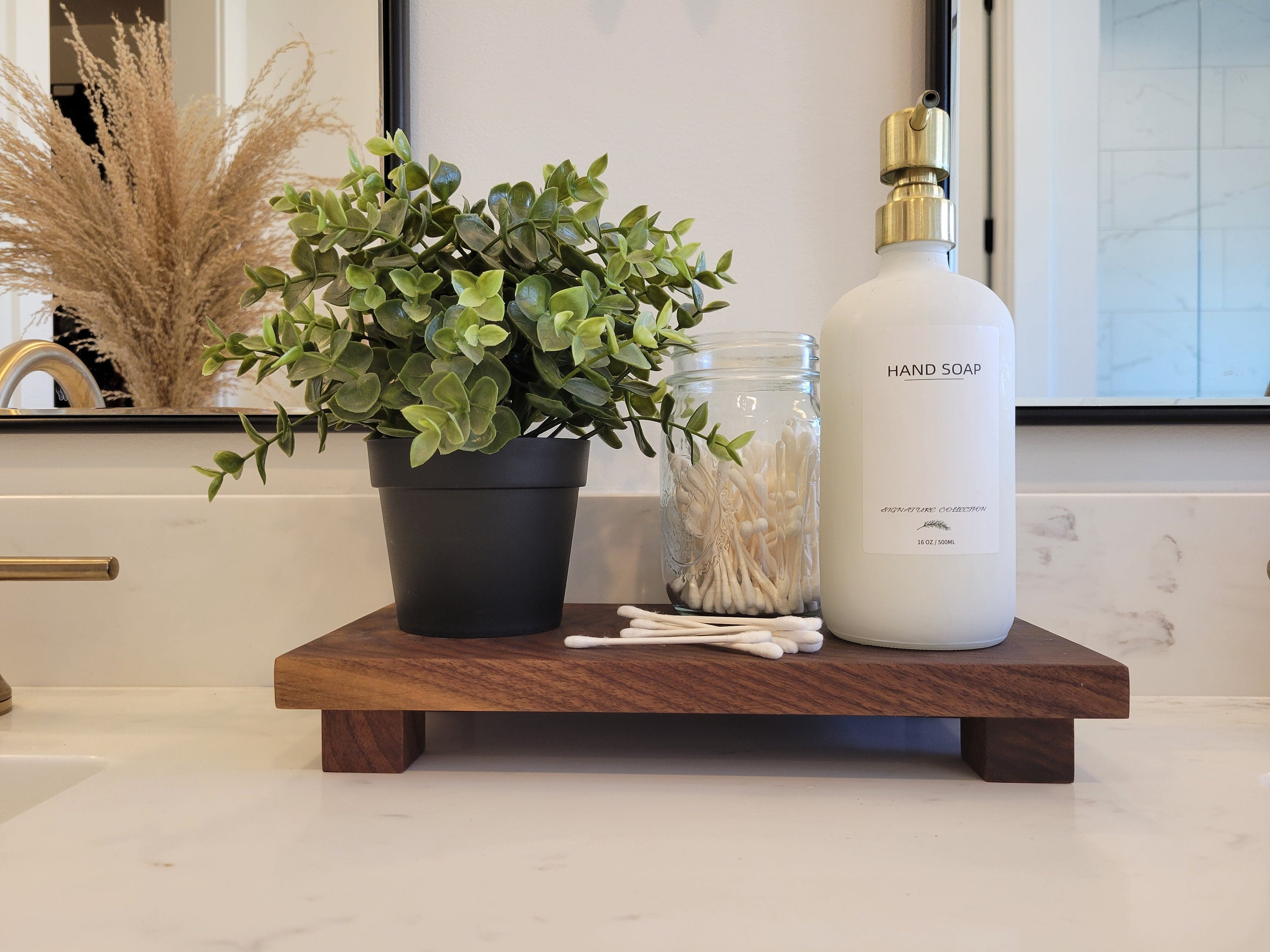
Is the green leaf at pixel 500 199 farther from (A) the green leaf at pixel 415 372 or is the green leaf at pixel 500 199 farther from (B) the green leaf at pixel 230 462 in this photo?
(B) the green leaf at pixel 230 462

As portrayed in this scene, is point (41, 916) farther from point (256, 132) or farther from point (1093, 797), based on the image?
point (256, 132)

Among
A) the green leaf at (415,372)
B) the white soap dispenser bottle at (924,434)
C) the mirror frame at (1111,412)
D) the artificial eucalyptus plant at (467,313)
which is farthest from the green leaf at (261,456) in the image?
the mirror frame at (1111,412)

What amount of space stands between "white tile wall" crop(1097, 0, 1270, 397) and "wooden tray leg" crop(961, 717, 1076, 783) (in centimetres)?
35

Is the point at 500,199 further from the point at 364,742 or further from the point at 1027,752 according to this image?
the point at 1027,752

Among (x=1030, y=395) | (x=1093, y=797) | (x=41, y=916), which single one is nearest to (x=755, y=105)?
(x=1030, y=395)

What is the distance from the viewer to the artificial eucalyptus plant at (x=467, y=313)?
0.49m

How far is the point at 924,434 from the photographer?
1.60 feet

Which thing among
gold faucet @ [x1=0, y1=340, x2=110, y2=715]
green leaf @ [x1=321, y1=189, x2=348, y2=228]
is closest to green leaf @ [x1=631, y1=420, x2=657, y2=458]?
green leaf @ [x1=321, y1=189, x2=348, y2=228]

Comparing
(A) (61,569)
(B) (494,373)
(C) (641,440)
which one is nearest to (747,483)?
(C) (641,440)

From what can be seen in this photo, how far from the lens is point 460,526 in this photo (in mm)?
534

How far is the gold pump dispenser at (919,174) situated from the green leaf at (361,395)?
32 cm

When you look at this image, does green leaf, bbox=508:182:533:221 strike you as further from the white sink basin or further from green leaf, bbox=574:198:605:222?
the white sink basin

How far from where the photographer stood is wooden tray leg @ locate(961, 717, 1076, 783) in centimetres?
48

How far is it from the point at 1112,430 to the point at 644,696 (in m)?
0.49
